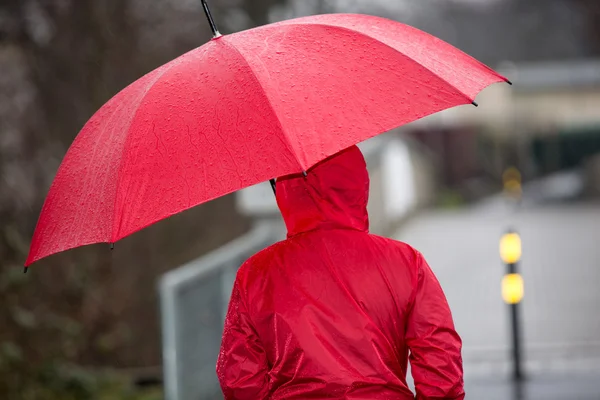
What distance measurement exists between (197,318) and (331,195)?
4.22 meters

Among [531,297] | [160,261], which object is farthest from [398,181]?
[531,297]

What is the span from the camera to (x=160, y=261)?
1341 cm

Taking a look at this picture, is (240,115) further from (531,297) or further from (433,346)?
(531,297)

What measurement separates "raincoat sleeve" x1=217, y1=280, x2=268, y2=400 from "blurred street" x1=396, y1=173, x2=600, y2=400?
16.9 feet

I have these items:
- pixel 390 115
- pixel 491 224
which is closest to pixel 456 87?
pixel 390 115

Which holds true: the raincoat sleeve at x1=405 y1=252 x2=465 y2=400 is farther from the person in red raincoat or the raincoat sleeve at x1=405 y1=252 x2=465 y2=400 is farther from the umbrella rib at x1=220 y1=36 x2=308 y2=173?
the umbrella rib at x1=220 y1=36 x2=308 y2=173

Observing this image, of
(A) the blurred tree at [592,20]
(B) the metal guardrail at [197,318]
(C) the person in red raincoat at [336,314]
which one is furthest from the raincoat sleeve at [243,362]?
(A) the blurred tree at [592,20]

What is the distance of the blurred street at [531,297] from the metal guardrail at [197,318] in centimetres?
205

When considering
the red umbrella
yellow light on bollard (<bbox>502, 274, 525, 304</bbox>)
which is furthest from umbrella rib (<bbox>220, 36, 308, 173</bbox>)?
yellow light on bollard (<bbox>502, 274, 525, 304</bbox>)

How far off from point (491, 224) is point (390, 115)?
17.9 metres

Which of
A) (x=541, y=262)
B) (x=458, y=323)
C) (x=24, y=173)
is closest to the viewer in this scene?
(x=458, y=323)

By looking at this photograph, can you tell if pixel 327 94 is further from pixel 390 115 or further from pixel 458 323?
pixel 458 323

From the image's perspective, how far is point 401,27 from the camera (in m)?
3.37

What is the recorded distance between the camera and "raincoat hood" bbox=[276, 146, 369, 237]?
2912 mm
